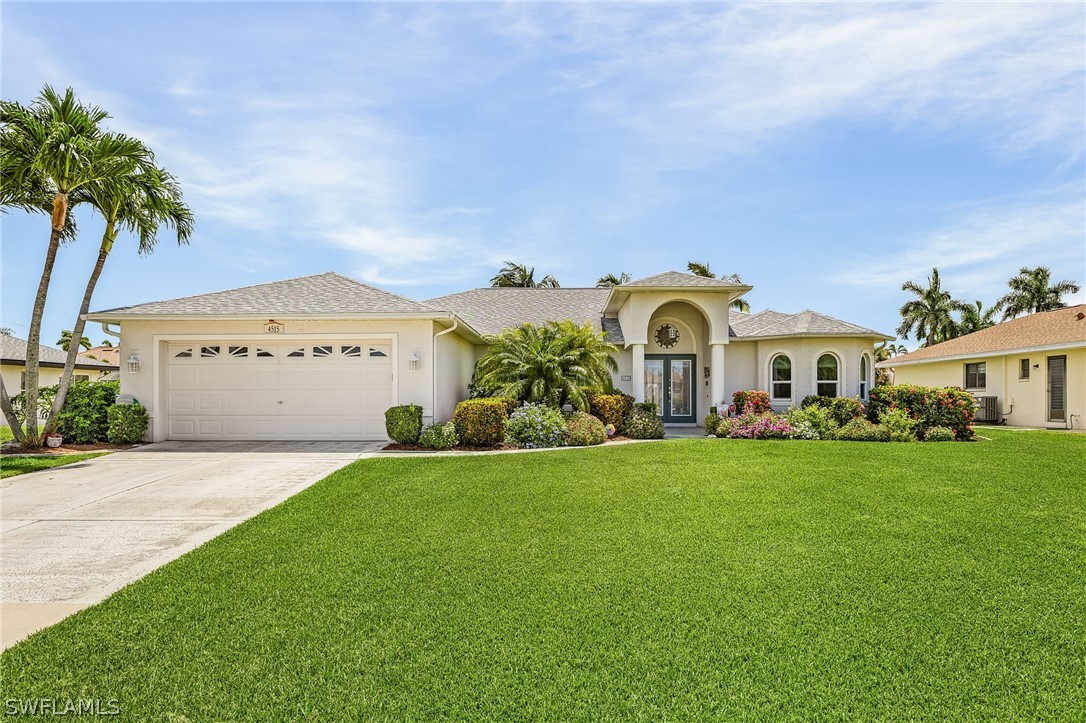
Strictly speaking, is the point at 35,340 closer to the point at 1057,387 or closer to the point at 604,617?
the point at 604,617

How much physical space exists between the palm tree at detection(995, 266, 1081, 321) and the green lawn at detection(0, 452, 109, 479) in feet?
163

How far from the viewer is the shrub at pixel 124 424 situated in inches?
527

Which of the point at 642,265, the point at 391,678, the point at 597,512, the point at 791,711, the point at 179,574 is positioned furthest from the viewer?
the point at 642,265

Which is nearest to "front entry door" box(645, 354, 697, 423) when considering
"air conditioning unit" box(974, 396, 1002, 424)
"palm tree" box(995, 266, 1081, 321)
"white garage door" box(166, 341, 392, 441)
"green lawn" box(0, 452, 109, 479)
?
"white garage door" box(166, 341, 392, 441)

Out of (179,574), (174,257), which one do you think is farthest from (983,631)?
(174,257)

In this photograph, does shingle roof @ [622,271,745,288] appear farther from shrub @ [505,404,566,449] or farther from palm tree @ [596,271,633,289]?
palm tree @ [596,271,633,289]

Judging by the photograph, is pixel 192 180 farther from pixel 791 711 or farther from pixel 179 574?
pixel 791 711

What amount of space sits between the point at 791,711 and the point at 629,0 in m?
10.1

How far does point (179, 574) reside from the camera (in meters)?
4.71

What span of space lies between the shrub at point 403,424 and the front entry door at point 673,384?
8424 millimetres

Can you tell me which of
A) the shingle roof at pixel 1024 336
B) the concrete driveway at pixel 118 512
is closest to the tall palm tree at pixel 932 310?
the shingle roof at pixel 1024 336

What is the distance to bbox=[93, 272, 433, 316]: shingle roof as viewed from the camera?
13.6 m

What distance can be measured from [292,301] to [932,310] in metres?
42.7

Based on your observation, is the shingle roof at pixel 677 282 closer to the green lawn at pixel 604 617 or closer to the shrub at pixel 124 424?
the green lawn at pixel 604 617
